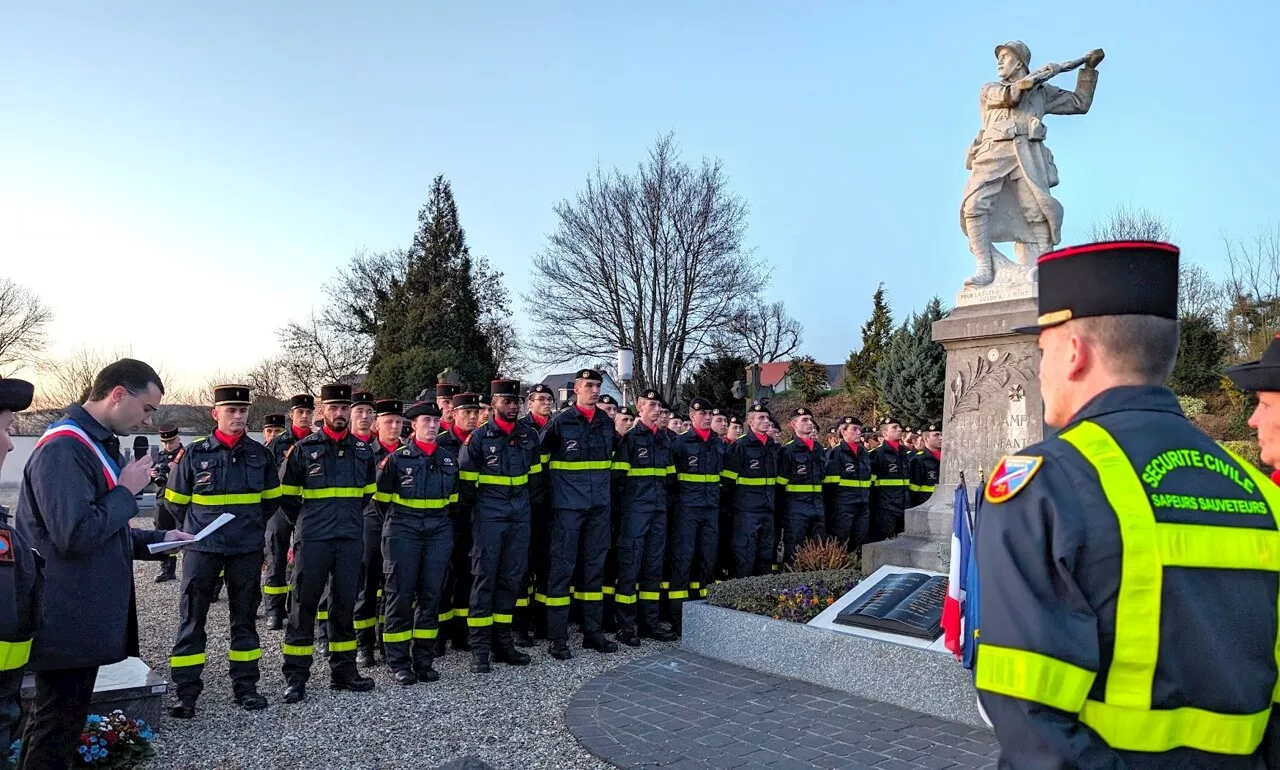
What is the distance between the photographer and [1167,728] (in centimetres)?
172

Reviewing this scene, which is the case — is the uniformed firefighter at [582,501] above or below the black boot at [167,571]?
above

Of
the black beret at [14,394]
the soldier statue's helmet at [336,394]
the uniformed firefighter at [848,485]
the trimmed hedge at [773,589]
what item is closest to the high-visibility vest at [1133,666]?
the black beret at [14,394]

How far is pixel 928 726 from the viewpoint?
5.84 m

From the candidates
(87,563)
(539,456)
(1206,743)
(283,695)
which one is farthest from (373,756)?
(1206,743)

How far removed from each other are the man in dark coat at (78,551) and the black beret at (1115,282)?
412 cm

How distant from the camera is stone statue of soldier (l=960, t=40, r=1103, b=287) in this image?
8820mm

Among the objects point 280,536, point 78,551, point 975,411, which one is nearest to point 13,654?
point 78,551

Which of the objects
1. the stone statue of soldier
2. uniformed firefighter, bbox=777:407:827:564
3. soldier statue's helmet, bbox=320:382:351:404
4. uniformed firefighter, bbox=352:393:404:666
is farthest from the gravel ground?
the stone statue of soldier

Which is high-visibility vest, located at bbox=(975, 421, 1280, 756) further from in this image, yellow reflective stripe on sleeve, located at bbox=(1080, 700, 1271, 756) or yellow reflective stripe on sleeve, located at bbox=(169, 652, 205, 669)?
yellow reflective stripe on sleeve, located at bbox=(169, 652, 205, 669)

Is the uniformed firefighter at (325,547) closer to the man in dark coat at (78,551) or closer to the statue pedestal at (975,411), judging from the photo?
the man in dark coat at (78,551)

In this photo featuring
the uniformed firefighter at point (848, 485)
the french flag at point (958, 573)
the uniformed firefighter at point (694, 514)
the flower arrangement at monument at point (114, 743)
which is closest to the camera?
the french flag at point (958, 573)

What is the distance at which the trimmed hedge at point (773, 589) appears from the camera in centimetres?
758

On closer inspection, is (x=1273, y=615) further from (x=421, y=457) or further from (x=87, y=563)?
(x=421, y=457)

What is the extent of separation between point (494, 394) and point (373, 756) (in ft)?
11.9
